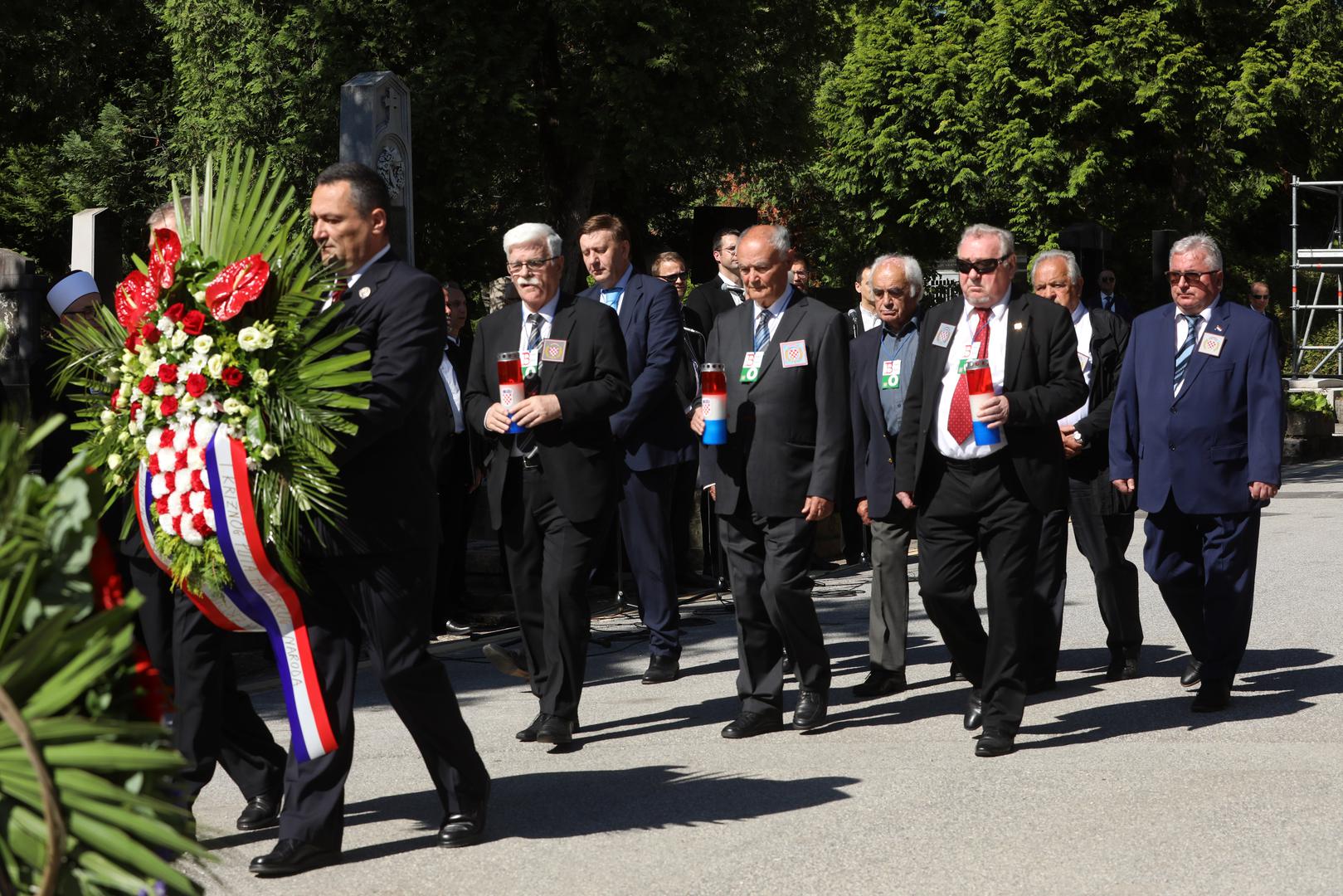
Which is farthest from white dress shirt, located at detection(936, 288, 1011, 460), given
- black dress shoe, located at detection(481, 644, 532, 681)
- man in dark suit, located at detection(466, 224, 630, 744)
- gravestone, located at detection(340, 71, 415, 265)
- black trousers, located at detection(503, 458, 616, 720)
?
gravestone, located at detection(340, 71, 415, 265)

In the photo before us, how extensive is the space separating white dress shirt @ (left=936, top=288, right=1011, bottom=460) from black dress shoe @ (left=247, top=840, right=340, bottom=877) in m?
3.03

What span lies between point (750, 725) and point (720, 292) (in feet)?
16.3

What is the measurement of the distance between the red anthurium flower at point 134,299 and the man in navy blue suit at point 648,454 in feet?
11.5

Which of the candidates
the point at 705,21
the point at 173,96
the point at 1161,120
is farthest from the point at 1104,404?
the point at 173,96

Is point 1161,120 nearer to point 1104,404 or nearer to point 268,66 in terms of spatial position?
point 268,66

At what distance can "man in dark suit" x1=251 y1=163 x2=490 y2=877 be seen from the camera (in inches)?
205

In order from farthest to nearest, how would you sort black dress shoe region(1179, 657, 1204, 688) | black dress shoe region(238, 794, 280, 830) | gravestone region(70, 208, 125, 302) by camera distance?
gravestone region(70, 208, 125, 302) → black dress shoe region(1179, 657, 1204, 688) → black dress shoe region(238, 794, 280, 830)

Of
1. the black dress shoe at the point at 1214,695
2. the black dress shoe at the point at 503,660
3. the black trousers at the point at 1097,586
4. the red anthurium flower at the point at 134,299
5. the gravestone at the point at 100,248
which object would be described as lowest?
the black dress shoe at the point at 1214,695

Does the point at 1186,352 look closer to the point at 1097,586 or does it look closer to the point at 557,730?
the point at 1097,586

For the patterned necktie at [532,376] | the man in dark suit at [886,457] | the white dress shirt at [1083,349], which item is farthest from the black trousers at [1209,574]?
the patterned necktie at [532,376]

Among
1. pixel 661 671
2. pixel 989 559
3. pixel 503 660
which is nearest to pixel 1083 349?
pixel 989 559

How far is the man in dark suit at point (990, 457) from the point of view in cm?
671

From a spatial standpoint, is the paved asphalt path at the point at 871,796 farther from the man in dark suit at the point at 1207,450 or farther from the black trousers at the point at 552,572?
the man in dark suit at the point at 1207,450

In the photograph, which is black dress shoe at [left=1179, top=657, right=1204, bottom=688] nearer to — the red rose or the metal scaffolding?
the red rose
